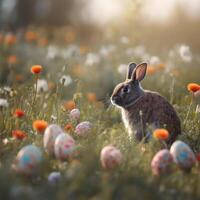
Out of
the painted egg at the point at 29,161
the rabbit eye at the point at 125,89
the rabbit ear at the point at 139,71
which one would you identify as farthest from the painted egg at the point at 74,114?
the painted egg at the point at 29,161

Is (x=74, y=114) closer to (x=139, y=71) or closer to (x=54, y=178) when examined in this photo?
(x=139, y=71)

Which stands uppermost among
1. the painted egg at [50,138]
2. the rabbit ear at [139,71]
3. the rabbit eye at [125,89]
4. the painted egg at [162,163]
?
the rabbit ear at [139,71]

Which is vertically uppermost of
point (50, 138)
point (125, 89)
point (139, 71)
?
point (139, 71)

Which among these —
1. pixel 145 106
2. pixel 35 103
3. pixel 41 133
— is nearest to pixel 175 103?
pixel 145 106

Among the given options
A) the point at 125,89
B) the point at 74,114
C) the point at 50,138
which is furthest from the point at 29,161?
the point at 125,89

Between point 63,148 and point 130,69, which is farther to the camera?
point 130,69

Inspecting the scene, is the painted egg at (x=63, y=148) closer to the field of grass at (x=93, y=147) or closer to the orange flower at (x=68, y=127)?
the field of grass at (x=93, y=147)

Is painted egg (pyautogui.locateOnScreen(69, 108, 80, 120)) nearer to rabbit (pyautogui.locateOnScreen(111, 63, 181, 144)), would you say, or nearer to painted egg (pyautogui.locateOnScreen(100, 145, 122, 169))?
rabbit (pyautogui.locateOnScreen(111, 63, 181, 144))
